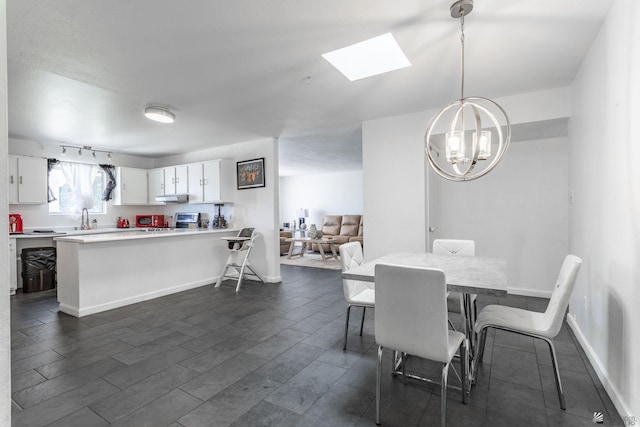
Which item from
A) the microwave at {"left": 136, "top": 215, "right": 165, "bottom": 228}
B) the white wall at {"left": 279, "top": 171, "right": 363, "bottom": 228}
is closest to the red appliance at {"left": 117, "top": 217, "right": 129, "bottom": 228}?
the microwave at {"left": 136, "top": 215, "right": 165, "bottom": 228}

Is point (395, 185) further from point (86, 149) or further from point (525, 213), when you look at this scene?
point (86, 149)

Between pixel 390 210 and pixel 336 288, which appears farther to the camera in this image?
pixel 336 288

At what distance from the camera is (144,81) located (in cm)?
284

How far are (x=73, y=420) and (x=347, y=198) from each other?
823cm

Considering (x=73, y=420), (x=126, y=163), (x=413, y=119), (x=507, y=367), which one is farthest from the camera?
(x=126, y=163)

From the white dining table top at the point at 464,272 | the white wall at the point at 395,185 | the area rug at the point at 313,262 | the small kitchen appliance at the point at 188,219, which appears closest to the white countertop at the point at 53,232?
the small kitchen appliance at the point at 188,219

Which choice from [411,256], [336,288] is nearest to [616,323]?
[411,256]

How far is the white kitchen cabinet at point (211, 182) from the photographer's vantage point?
5324 millimetres

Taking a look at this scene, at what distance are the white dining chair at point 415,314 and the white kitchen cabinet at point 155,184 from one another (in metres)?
5.73

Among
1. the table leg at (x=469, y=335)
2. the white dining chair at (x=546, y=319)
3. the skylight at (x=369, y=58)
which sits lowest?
the table leg at (x=469, y=335)

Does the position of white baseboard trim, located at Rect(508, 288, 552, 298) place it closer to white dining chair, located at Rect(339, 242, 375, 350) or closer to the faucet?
white dining chair, located at Rect(339, 242, 375, 350)

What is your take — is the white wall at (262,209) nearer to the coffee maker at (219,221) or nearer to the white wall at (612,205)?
the coffee maker at (219,221)

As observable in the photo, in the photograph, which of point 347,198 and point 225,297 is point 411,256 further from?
point 347,198

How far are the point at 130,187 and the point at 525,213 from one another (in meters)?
6.82
